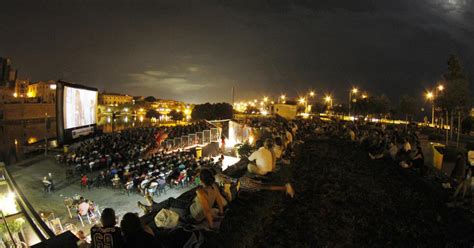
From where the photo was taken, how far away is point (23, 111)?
7456 cm

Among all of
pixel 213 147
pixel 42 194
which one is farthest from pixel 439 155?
pixel 42 194

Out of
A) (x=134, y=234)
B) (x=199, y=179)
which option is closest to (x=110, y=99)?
(x=199, y=179)

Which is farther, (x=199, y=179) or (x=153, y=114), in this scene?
(x=153, y=114)

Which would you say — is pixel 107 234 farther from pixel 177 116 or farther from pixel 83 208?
pixel 177 116

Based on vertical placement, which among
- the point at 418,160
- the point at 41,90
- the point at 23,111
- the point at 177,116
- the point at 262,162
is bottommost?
the point at 418,160

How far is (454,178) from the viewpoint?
7.82 meters

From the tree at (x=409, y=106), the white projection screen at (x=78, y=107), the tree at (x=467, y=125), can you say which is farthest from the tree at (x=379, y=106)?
the white projection screen at (x=78, y=107)

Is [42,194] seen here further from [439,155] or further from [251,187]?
[439,155]

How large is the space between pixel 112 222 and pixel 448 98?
19.9m

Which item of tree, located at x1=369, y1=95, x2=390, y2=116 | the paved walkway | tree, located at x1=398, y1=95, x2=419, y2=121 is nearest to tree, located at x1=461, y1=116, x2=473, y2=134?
tree, located at x1=398, y1=95, x2=419, y2=121

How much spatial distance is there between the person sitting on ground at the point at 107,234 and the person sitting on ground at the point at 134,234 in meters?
0.24

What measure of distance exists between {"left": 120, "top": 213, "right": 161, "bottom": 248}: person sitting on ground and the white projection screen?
467 inches

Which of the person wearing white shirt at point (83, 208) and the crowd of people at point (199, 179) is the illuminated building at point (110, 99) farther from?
the person wearing white shirt at point (83, 208)

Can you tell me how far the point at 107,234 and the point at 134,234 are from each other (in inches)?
17.3
